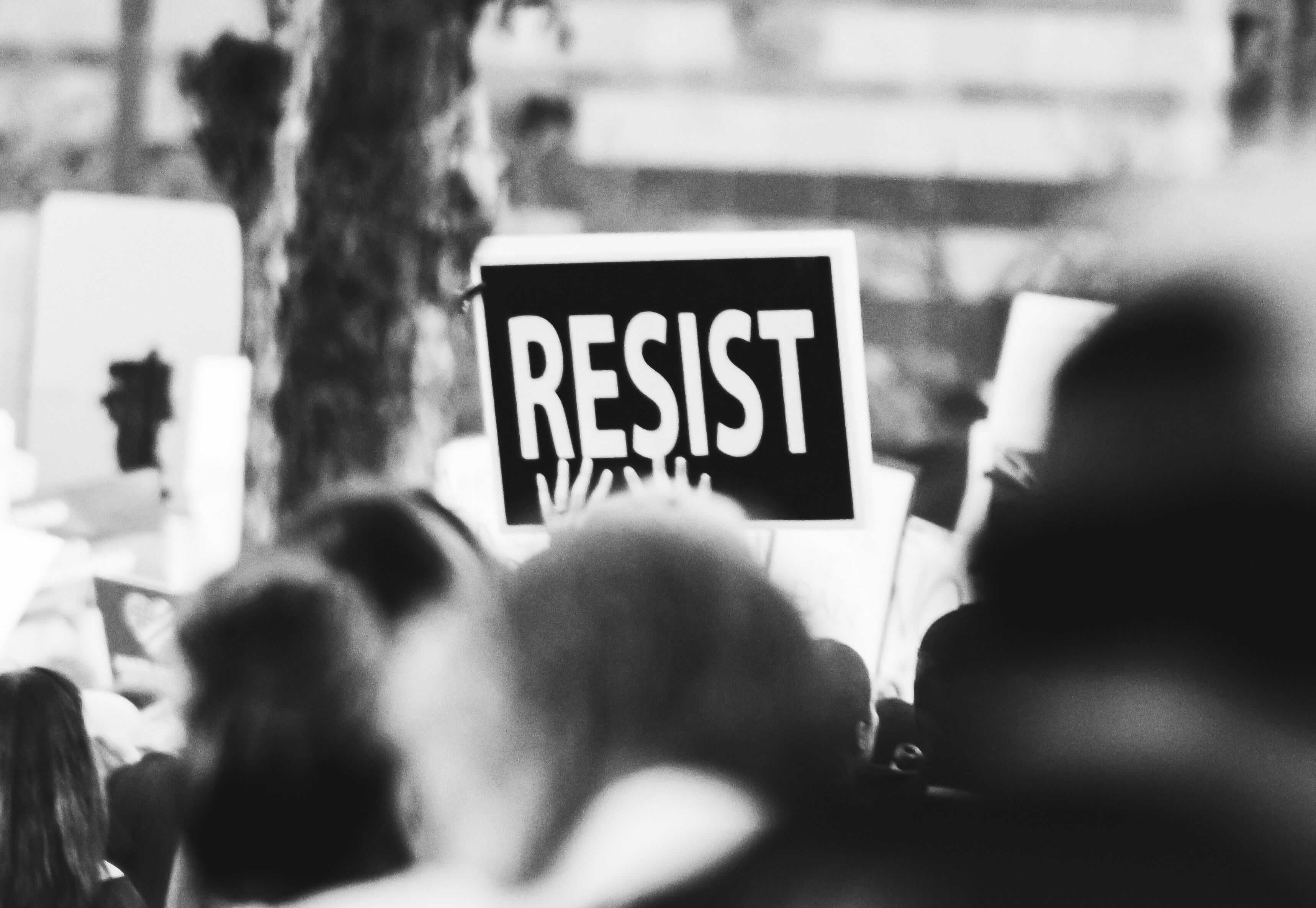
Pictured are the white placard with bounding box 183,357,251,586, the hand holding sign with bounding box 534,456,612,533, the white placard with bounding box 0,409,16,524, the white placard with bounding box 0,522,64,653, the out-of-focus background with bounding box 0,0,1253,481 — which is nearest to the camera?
the hand holding sign with bounding box 534,456,612,533

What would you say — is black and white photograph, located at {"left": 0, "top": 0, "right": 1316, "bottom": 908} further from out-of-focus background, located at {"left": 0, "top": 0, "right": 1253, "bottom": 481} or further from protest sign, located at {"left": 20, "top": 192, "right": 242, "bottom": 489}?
out-of-focus background, located at {"left": 0, "top": 0, "right": 1253, "bottom": 481}

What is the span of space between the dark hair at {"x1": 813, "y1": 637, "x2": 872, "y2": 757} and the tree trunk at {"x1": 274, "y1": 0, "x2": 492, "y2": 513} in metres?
1.98

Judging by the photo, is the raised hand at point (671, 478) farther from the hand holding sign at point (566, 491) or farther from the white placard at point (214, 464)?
the white placard at point (214, 464)

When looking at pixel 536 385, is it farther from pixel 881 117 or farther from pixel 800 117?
pixel 881 117

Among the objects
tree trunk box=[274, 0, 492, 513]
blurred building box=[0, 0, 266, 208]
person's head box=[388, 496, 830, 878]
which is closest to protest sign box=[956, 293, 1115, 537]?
person's head box=[388, 496, 830, 878]

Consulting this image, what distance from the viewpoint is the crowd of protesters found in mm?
815

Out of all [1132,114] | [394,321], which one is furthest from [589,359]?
[1132,114]

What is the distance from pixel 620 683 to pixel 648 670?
0.8 inches

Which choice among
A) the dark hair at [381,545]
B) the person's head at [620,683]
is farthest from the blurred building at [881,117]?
the person's head at [620,683]

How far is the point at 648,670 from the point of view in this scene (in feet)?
4.00

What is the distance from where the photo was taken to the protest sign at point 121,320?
157 inches

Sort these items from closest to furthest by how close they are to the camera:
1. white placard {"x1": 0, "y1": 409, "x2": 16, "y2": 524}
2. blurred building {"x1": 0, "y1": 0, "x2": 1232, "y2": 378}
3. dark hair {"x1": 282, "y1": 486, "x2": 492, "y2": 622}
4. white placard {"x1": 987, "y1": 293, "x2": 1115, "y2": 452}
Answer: dark hair {"x1": 282, "y1": 486, "x2": 492, "y2": 622}, white placard {"x1": 987, "y1": 293, "x2": 1115, "y2": 452}, white placard {"x1": 0, "y1": 409, "x2": 16, "y2": 524}, blurred building {"x1": 0, "y1": 0, "x2": 1232, "y2": 378}

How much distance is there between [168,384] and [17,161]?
10.1 meters

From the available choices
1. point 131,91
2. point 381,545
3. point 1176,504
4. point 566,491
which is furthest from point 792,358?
point 131,91
